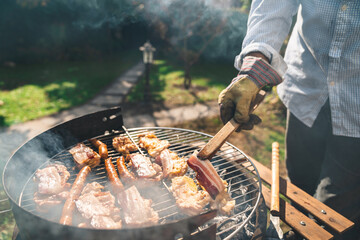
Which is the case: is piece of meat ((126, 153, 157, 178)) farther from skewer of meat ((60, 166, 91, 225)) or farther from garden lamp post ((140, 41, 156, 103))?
garden lamp post ((140, 41, 156, 103))

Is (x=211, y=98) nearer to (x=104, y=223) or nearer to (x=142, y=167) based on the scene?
(x=142, y=167)

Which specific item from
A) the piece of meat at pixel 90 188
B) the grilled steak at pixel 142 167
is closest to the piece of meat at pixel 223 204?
the grilled steak at pixel 142 167

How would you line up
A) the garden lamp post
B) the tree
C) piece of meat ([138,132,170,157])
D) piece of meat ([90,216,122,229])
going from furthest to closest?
the tree < the garden lamp post < piece of meat ([138,132,170,157]) < piece of meat ([90,216,122,229])

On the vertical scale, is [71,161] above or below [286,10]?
below

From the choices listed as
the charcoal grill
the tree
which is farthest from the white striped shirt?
the tree

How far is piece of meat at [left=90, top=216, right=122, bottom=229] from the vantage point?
68.2 inches

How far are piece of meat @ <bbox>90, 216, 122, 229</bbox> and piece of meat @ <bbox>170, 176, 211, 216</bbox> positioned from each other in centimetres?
51

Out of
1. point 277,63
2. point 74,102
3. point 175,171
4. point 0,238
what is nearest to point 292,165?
point 277,63

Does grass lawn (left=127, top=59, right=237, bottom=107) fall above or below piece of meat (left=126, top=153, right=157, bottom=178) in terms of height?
below

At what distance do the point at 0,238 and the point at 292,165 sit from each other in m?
3.99

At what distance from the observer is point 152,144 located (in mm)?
2680

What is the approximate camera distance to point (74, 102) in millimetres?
7316

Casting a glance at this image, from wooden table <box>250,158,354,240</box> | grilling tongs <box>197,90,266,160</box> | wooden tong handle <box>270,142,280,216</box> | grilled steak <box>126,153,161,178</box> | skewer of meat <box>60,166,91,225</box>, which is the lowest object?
wooden table <box>250,158,354,240</box>

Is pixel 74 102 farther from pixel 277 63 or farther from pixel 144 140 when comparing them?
pixel 277 63
